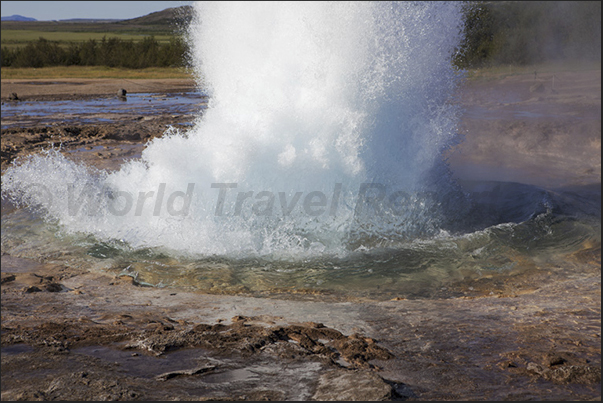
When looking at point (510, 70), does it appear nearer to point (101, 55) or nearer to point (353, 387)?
point (353, 387)

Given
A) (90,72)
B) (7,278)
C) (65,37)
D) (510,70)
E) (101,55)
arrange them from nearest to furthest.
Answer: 1. (7,278)
2. (510,70)
3. (90,72)
4. (101,55)
5. (65,37)

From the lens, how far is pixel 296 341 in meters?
3.33

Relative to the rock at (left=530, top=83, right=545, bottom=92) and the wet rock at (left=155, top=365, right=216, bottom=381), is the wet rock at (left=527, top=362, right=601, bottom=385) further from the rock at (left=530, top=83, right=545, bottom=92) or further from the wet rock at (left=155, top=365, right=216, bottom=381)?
the rock at (left=530, top=83, right=545, bottom=92)

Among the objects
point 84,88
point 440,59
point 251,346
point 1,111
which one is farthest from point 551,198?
point 84,88

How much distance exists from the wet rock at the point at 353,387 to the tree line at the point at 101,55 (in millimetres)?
35946

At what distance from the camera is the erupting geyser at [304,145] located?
19.1 ft

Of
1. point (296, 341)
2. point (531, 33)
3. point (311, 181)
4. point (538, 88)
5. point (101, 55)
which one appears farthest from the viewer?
point (101, 55)

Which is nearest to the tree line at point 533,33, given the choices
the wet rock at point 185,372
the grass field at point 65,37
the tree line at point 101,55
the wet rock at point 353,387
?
the wet rock at point 353,387

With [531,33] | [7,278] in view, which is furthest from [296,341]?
[531,33]

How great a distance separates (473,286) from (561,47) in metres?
15.7

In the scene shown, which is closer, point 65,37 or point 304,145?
point 304,145

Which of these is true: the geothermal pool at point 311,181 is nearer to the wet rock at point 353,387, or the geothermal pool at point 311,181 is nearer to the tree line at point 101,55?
the wet rock at point 353,387

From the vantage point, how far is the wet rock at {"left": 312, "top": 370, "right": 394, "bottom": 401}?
8.45ft

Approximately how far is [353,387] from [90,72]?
35644 millimetres
